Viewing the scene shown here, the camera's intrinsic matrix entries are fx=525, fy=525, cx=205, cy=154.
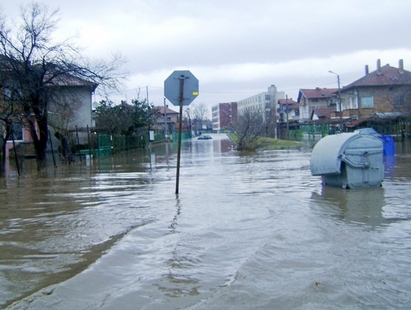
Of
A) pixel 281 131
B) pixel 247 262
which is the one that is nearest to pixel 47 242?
pixel 247 262

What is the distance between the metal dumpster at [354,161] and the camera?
12547 millimetres

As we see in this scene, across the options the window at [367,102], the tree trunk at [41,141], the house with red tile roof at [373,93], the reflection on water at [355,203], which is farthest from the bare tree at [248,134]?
the window at [367,102]

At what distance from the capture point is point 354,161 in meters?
12.6

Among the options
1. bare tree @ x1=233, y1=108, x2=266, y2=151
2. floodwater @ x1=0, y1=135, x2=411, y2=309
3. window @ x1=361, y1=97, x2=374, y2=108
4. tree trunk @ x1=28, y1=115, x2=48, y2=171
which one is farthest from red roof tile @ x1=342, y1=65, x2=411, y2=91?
floodwater @ x1=0, y1=135, x2=411, y2=309

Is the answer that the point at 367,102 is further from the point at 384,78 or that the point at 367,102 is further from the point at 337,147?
the point at 337,147

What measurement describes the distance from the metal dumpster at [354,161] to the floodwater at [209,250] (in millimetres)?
414

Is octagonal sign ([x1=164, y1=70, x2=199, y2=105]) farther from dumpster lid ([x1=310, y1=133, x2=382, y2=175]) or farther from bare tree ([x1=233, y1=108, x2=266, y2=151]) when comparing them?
bare tree ([x1=233, y1=108, x2=266, y2=151])

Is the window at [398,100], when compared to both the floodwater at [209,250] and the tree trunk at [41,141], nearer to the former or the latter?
the tree trunk at [41,141]

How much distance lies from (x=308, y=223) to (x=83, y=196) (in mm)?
6307

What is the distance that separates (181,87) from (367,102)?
5539cm

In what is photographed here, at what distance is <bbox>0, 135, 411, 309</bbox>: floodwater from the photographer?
17.3 feet

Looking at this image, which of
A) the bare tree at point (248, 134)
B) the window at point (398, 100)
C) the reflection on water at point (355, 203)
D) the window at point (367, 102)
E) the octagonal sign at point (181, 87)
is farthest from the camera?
the window at point (367, 102)

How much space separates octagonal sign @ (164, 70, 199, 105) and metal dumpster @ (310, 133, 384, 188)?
3.66 metres

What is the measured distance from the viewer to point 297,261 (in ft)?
21.3
